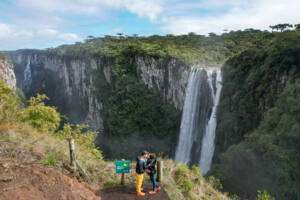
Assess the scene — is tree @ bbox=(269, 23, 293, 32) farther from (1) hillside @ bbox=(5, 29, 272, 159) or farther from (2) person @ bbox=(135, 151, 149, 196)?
(2) person @ bbox=(135, 151, 149, 196)

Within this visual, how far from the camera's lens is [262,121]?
Answer: 44.3ft

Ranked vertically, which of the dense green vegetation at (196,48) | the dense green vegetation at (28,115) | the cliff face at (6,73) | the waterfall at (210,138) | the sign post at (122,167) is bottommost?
the waterfall at (210,138)

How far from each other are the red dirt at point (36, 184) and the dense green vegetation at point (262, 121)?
9.48 meters

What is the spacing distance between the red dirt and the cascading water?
15379 millimetres

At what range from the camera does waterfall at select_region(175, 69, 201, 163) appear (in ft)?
74.0

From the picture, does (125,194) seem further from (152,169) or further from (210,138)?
(210,138)

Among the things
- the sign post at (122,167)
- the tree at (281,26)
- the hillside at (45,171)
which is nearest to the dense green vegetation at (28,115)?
the hillside at (45,171)

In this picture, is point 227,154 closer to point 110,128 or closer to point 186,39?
point 110,128

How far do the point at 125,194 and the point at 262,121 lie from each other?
36.2 ft

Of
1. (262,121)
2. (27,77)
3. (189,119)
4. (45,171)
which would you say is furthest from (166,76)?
(27,77)

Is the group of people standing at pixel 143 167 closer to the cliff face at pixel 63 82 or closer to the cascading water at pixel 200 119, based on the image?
the cascading water at pixel 200 119

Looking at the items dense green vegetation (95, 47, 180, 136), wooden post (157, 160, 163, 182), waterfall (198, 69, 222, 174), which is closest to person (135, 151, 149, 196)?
wooden post (157, 160, 163, 182)

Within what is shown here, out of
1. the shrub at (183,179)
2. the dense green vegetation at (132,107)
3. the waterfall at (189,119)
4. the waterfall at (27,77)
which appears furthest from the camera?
the waterfall at (27,77)

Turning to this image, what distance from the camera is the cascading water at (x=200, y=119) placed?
1946cm
